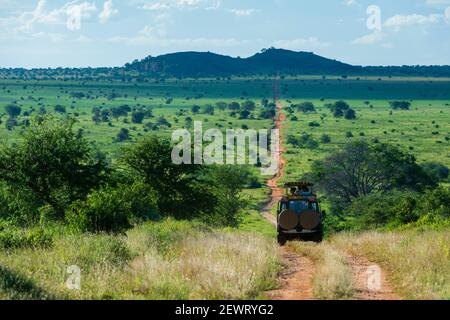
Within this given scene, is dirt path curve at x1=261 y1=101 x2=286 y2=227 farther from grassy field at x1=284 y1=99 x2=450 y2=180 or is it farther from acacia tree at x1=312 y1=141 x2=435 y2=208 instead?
acacia tree at x1=312 y1=141 x2=435 y2=208

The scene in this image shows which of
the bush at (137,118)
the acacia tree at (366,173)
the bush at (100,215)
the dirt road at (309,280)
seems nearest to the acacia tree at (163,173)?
the bush at (100,215)

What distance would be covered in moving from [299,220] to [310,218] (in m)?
0.38

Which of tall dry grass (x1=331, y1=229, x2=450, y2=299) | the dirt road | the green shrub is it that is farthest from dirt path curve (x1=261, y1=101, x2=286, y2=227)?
the dirt road

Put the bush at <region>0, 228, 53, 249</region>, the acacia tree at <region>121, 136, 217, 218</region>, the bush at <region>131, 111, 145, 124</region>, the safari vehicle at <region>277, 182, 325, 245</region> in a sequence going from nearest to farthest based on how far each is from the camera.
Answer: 1. the bush at <region>0, 228, 53, 249</region>
2. the safari vehicle at <region>277, 182, 325, 245</region>
3. the acacia tree at <region>121, 136, 217, 218</region>
4. the bush at <region>131, 111, 145, 124</region>

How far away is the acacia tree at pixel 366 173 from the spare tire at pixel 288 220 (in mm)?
47682

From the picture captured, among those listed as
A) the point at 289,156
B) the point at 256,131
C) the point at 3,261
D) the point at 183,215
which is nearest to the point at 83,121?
the point at 256,131

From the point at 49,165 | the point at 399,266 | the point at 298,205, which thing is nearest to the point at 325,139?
the point at 49,165

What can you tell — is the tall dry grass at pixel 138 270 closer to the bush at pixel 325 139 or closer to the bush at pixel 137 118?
the bush at pixel 325 139

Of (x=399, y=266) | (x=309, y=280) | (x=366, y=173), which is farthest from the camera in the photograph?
(x=366, y=173)

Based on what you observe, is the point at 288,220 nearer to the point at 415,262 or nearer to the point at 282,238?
the point at 282,238

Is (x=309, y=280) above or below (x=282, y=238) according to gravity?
above

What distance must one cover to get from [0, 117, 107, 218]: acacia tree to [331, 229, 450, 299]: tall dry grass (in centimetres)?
1451

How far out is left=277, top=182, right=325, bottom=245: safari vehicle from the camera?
70.4 feet

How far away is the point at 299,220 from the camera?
21.6 metres
